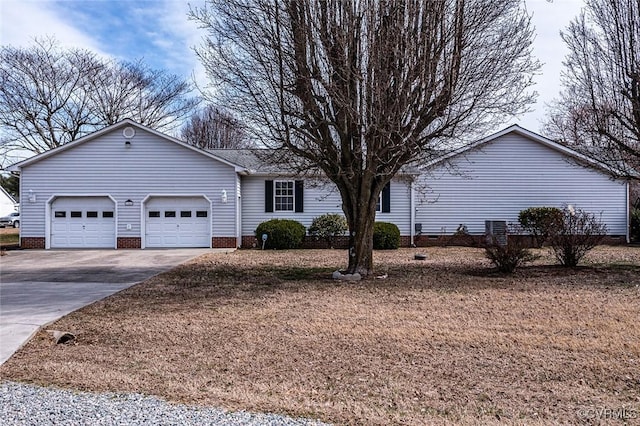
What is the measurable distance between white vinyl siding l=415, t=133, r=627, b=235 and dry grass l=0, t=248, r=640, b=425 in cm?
1080

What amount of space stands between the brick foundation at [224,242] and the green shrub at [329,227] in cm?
299

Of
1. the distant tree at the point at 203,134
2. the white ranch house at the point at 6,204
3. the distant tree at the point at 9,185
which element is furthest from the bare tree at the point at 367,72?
the distant tree at the point at 9,185

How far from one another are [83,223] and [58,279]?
9.22 metres

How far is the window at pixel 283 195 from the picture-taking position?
21188 mm

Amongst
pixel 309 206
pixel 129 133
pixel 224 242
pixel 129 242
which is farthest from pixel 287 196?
pixel 129 133

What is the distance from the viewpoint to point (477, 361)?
17.7 feet

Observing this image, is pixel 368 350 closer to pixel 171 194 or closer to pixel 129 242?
pixel 171 194

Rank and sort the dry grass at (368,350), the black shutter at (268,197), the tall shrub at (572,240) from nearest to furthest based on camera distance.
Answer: the dry grass at (368,350) → the tall shrub at (572,240) → the black shutter at (268,197)

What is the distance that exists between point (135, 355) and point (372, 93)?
21.6ft

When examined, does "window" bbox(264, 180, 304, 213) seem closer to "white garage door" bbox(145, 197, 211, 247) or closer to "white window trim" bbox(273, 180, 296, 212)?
"white window trim" bbox(273, 180, 296, 212)

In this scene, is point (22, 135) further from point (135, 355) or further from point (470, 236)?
point (135, 355)

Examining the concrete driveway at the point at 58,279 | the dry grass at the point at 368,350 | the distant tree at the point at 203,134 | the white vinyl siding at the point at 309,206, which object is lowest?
the dry grass at the point at 368,350

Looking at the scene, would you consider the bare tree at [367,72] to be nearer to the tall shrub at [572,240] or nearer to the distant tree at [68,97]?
the tall shrub at [572,240]

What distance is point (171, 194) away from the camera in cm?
2003
